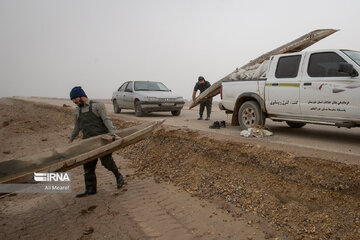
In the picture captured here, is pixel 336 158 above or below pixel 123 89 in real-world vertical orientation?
below

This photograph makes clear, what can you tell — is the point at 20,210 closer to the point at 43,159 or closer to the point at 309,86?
the point at 43,159

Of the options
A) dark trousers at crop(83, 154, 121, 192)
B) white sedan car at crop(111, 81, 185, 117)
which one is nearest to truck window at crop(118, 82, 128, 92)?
white sedan car at crop(111, 81, 185, 117)

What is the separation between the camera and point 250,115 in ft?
23.7

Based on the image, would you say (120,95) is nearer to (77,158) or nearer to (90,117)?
(90,117)

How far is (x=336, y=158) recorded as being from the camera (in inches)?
178

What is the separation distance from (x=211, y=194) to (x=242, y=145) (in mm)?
1491

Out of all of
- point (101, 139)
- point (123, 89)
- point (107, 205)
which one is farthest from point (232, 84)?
point (123, 89)

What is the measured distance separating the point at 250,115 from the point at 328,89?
7.05 feet

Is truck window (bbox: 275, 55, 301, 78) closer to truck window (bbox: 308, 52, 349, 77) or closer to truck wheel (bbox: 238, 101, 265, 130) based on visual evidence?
truck window (bbox: 308, 52, 349, 77)

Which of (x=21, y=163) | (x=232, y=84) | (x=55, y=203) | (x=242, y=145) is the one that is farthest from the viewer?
(x=232, y=84)

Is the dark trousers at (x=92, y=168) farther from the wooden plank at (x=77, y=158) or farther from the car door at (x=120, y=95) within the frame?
the car door at (x=120, y=95)

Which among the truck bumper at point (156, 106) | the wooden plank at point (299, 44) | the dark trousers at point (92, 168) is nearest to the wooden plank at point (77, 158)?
the dark trousers at point (92, 168)

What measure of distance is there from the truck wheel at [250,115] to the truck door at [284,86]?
287 millimetres

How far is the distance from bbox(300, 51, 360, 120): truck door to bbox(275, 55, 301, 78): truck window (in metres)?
0.27
